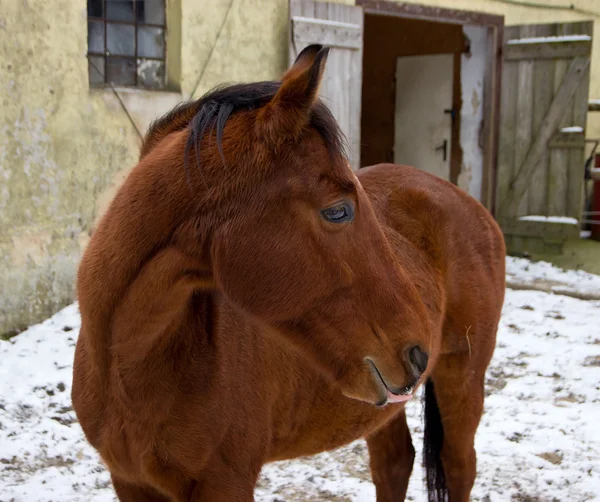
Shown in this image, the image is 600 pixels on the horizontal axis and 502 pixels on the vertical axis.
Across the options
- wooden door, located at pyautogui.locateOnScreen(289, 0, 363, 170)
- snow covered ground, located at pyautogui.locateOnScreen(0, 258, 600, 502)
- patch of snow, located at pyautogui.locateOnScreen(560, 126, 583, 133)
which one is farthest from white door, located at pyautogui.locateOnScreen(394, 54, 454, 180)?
snow covered ground, located at pyautogui.locateOnScreen(0, 258, 600, 502)

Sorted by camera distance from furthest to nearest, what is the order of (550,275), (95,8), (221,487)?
1. (550,275)
2. (95,8)
3. (221,487)

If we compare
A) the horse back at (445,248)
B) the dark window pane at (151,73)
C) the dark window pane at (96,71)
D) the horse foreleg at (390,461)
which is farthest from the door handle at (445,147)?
the horse foreleg at (390,461)

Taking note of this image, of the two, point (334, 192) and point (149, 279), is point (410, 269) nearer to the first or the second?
point (334, 192)

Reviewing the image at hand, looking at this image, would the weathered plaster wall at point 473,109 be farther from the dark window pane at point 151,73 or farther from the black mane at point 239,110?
the black mane at point 239,110

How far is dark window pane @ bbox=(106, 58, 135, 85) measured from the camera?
575cm

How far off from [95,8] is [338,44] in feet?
7.58

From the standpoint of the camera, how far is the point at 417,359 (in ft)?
5.39

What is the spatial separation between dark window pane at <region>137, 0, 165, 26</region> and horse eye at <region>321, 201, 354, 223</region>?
476cm

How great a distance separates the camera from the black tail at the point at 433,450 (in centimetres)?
296

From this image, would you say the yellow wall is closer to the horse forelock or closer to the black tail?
the black tail

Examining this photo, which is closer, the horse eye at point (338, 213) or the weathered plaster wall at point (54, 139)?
the horse eye at point (338, 213)

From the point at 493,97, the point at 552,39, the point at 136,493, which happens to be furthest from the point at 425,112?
the point at 136,493

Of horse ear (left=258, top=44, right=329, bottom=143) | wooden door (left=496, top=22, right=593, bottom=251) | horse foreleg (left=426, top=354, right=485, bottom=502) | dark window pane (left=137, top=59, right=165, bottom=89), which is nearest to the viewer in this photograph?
horse ear (left=258, top=44, right=329, bottom=143)

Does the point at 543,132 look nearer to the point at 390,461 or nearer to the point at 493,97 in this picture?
the point at 493,97
